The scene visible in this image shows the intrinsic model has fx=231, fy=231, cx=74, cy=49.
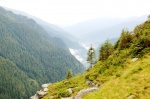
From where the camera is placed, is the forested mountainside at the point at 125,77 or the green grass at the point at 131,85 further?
the forested mountainside at the point at 125,77

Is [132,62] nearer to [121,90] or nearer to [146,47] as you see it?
[146,47]

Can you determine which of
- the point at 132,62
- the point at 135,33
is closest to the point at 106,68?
the point at 132,62

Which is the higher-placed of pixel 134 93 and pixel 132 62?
pixel 132 62

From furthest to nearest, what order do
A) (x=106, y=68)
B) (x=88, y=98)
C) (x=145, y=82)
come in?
(x=106, y=68) < (x=88, y=98) < (x=145, y=82)

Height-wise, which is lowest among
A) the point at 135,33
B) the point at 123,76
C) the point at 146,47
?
the point at 123,76

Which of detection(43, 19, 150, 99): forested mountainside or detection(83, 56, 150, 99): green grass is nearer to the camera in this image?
detection(83, 56, 150, 99): green grass

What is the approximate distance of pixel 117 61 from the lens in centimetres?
4825

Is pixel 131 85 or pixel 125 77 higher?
pixel 125 77

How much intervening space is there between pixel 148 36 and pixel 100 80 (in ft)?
43.2

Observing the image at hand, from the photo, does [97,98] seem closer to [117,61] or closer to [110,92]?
[110,92]

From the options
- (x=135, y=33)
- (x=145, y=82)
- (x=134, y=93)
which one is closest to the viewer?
(x=134, y=93)

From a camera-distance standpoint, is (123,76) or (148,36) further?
(148,36)

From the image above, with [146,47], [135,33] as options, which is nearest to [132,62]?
[146,47]

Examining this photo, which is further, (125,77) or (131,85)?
(125,77)
